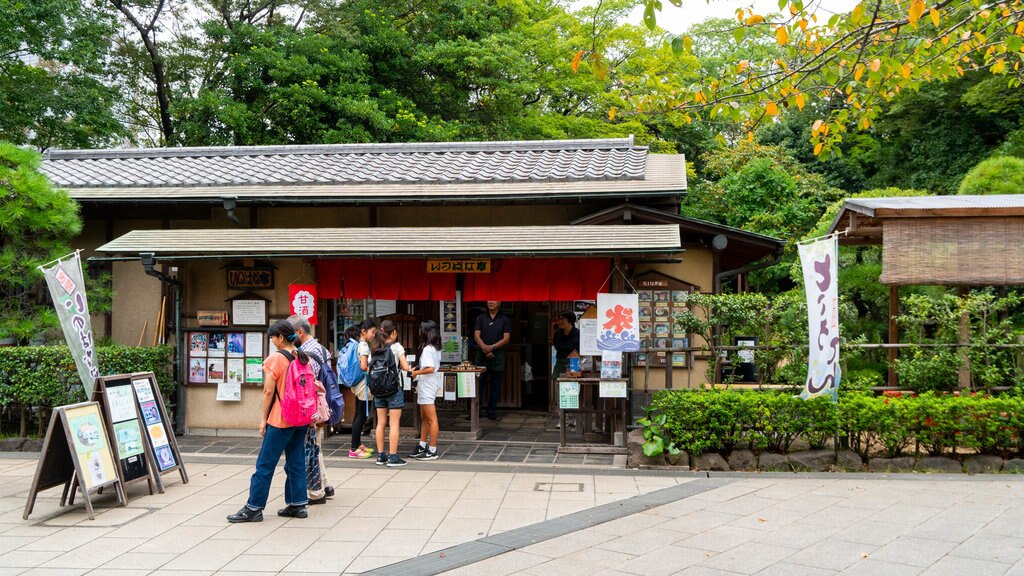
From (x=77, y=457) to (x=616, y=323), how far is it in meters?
6.43

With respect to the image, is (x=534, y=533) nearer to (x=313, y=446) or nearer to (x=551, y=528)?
(x=551, y=528)

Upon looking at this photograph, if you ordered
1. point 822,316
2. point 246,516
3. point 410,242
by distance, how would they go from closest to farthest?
point 246,516, point 822,316, point 410,242

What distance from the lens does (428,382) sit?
986 cm

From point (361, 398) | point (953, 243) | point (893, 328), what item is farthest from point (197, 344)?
point (953, 243)

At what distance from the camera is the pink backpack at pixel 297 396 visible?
6887 millimetres

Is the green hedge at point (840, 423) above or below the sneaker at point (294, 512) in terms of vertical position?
above

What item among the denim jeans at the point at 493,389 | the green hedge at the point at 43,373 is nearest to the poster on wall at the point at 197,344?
the green hedge at the point at 43,373

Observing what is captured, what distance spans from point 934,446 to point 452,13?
1981 centimetres

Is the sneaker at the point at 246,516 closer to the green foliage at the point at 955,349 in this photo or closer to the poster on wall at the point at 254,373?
the poster on wall at the point at 254,373

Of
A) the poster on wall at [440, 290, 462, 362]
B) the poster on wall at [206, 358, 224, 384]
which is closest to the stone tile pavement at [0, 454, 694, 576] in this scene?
the poster on wall at [206, 358, 224, 384]

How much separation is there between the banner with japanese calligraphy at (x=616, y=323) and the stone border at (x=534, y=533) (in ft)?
6.97

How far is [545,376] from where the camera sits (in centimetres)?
1470

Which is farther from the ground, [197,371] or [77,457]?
[197,371]

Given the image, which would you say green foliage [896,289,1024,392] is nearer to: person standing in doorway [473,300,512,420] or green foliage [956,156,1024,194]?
green foliage [956,156,1024,194]
